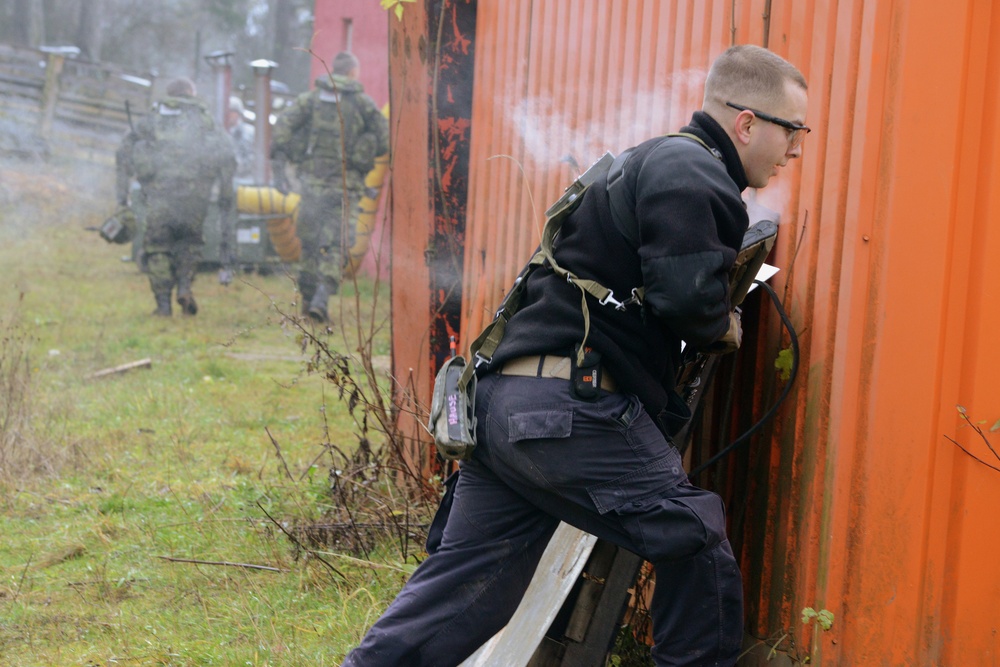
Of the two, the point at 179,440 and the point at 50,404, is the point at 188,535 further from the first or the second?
the point at 50,404

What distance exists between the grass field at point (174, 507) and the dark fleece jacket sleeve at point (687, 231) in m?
1.95

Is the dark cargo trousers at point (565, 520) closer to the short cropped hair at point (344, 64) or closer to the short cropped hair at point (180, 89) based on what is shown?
the short cropped hair at point (344, 64)

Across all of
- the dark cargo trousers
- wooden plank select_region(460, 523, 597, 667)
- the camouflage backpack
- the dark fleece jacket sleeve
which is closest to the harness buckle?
the dark fleece jacket sleeve

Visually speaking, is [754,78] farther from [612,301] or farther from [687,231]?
[612,301]

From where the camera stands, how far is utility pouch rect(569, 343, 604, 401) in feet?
8.49

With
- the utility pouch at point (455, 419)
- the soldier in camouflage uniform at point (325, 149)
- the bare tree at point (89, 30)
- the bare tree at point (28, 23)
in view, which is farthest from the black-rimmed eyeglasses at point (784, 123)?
the bare tree at point (89, 30)

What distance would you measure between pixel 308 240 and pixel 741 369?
9.22m

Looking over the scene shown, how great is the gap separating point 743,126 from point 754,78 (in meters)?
0.12

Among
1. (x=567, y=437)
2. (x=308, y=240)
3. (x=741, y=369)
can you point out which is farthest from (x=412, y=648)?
(x=308, y=240)

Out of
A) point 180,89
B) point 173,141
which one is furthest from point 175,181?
point 180,89

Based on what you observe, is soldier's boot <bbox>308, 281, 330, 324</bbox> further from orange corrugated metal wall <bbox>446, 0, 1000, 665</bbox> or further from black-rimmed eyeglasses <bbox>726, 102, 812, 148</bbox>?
black-rimmed eyeglasses <bbox>726, 102, 812, 148</bbox>

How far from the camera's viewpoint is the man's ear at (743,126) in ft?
8.64

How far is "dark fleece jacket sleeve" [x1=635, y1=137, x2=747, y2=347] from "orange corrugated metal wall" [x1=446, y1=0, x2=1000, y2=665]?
19.4 inches

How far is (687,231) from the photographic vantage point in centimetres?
238
